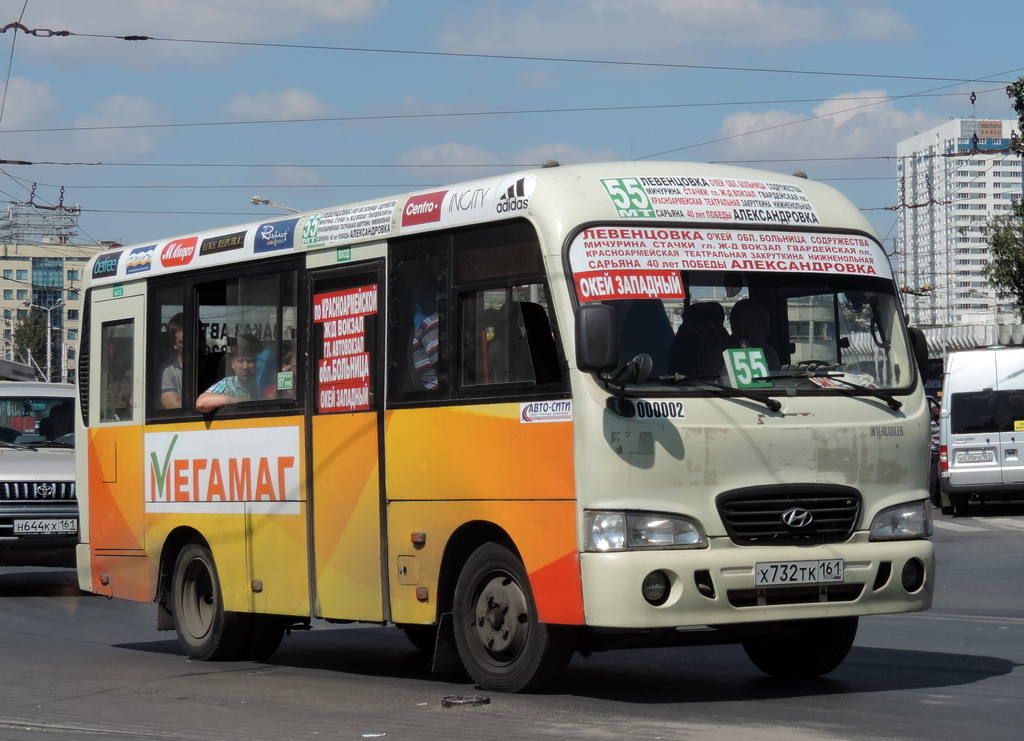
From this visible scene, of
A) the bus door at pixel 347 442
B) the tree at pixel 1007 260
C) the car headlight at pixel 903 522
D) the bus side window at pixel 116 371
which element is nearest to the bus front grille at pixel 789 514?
the car headlight at pixel 903 522

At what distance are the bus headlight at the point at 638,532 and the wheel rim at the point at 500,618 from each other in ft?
2.33

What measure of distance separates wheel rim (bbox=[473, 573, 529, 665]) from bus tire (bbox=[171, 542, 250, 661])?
290 centimetres

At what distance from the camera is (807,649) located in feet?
32.4

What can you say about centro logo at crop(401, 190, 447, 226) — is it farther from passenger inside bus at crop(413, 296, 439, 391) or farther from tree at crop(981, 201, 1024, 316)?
tree at crop(981, 201, 1024, 316)

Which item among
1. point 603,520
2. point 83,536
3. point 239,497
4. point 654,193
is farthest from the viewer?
point 83,536

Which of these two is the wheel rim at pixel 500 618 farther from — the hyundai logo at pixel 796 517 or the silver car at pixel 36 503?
the silver car at pixel 36 503

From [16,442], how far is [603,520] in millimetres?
11263

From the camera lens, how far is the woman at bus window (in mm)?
11234

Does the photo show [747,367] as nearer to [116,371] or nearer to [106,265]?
[116,371]

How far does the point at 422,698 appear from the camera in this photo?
924cm

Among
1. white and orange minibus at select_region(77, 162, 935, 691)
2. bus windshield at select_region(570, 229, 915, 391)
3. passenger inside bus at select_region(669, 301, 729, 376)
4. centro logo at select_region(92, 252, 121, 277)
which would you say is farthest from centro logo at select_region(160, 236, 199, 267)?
passenger inside bus at select_region(669, 301, 729, 376)

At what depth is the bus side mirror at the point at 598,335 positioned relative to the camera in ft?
26.8

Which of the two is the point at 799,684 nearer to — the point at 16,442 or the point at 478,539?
the point at 478,539

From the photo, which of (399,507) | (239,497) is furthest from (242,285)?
(399,507)
